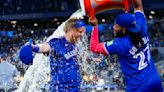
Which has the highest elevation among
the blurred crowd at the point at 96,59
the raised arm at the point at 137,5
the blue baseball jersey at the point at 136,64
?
the raised arm at the point at 137,5

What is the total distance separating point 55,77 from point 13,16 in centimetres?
1758

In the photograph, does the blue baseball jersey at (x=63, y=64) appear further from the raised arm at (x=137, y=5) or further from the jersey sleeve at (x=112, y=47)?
the raised arm at (x=137, y=5)

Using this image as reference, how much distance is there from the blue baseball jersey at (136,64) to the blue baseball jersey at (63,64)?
17.2 inches

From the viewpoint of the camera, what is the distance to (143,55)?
5.13 meters

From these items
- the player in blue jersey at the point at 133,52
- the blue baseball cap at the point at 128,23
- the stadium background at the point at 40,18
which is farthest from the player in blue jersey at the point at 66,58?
the stadium background at the point at 40,18

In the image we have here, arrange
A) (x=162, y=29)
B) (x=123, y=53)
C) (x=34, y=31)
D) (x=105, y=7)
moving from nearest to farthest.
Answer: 1. (x=123, y=53)
2. (x=105, y=7)
3. (x=162, y=29)
4. (x=34, y=31)

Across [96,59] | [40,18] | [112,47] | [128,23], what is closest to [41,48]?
[112,47]

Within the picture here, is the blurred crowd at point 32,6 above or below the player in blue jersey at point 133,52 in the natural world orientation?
above

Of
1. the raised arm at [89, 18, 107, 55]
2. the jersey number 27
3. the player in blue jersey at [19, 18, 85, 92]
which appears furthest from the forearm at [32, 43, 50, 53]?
the jersey number 27

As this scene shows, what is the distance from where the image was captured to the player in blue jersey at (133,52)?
5.09 metres

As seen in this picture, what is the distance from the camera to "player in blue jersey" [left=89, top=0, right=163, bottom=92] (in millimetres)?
5086

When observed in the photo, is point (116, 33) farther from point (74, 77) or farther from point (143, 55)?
point (74, 77)

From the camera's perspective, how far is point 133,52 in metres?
5.10

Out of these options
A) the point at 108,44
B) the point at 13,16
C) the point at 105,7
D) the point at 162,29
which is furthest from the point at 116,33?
the point at 13,16
